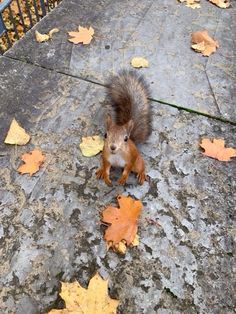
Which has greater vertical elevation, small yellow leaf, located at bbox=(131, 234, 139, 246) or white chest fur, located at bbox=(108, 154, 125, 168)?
white chest fur, located at bbox=(108, 154, 125, 168)

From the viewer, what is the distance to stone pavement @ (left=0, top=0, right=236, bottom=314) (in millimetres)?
2299

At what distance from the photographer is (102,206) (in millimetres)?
2652

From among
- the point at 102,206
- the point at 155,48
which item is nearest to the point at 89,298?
the point at 102,206

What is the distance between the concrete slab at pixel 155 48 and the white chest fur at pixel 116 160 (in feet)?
3.27

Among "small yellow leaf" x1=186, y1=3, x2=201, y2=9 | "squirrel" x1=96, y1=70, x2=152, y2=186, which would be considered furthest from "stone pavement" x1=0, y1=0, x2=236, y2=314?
"small yellow leaf" x1=186, y1=3, x2=201, y2=9

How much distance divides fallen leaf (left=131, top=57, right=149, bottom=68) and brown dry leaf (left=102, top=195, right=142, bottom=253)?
1561mm

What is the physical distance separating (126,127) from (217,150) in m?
0.85

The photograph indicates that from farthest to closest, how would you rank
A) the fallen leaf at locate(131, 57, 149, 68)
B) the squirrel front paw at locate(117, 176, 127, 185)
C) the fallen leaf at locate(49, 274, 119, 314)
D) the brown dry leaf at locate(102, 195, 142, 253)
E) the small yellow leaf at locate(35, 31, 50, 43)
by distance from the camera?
the small yellow leaf at locate(35, 31, 50, 43)
the fallen leaf at locate(131, 57, 149, 68)
the squirrel front paw at locate(117, 176, 127, 185)
the brown dry leaf at locate(102, 195, 142, 253)
the fallen leaf at locate(49, 274, 119, 314)

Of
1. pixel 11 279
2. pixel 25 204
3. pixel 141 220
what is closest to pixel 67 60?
pixel 25 204

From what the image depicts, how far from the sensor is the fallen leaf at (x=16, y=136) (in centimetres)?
300

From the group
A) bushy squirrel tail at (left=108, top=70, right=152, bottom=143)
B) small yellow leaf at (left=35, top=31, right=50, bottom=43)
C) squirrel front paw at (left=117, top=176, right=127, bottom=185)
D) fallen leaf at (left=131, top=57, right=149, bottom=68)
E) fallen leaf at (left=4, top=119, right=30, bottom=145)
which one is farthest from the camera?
small yellow leaf at (left=35, top=31, right=50, bottom=43)

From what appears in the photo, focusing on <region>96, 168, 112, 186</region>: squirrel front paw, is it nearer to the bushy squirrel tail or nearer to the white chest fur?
the white chest fur

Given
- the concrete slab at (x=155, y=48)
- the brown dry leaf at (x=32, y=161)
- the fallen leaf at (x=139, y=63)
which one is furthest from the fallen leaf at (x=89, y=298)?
the fallen leaf at (x=139, y=63)

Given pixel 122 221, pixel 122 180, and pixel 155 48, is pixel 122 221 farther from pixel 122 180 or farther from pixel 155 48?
pixel 155 48
